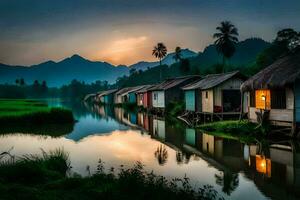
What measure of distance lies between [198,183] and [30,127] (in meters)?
24.6

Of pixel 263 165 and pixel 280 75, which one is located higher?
pixel 280 75

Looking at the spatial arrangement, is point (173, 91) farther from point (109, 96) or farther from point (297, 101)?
point (109, 96)

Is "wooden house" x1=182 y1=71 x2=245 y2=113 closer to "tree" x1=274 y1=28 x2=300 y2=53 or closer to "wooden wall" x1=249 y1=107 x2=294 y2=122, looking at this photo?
"wooden wall" x1=249 y1=107 x2=294 y2=122

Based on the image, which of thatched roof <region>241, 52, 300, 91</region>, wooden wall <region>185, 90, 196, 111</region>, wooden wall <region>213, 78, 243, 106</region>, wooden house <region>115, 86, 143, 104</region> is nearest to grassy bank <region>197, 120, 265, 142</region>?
thatched roof <region>241, 52, 300, 91</region>

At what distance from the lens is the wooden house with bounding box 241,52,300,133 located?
21.8m

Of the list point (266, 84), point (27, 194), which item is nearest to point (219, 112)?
point (266, 84)

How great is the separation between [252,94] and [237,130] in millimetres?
3885

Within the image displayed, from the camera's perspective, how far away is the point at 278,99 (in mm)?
23906

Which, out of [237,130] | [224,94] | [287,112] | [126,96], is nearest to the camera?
[287,112]

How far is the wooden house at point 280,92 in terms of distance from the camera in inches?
858

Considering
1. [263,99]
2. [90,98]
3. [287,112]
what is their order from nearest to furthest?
[287,112] → [263,99] → [90,98]

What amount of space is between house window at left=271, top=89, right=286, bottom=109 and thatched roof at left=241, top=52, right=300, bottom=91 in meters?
1.10

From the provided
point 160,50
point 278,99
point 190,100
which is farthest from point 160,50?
point 278,99

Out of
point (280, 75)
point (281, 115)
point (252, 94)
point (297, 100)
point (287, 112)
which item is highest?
point (280, 75)
